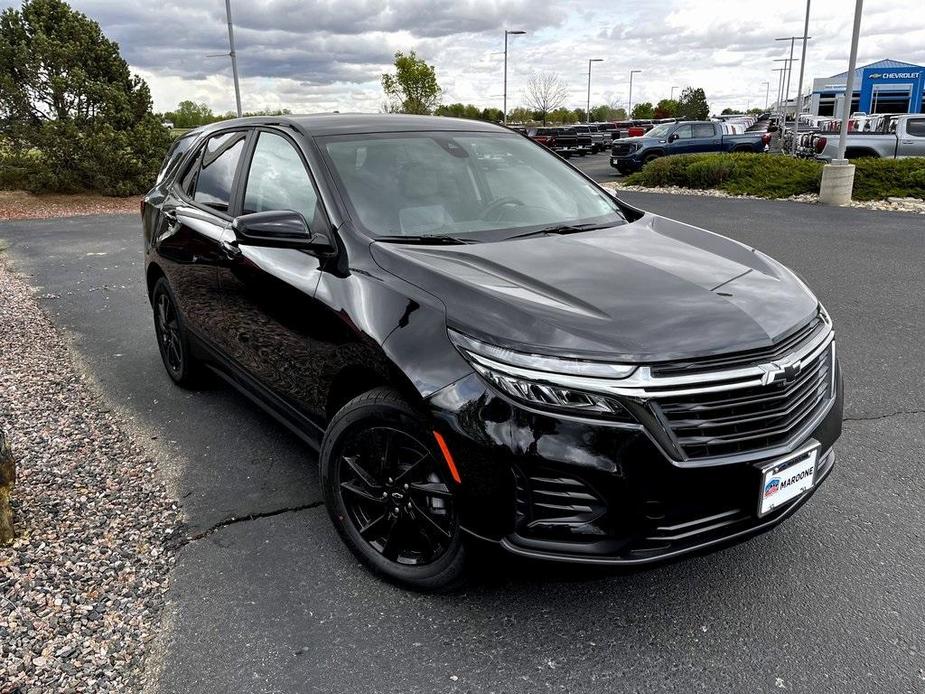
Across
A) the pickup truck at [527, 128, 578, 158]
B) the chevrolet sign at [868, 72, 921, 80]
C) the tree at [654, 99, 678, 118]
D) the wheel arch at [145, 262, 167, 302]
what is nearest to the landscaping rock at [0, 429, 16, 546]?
the wheel arch at [145, 262, 167, 302]

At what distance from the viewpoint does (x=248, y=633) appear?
2.68 meters

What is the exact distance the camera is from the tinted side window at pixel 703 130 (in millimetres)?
26125

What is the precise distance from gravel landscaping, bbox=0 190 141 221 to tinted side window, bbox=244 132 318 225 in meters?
15.3

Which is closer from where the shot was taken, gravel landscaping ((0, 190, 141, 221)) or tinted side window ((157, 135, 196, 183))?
tinted side window ((157, 135, 196, 183))

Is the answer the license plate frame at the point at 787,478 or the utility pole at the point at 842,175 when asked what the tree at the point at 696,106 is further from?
the license plate frame at the point at 787,478

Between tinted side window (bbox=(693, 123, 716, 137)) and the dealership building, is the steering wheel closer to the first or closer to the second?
tinted side window (bbox=(693, 123, 716, 137))

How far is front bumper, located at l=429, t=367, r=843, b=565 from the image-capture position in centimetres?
225

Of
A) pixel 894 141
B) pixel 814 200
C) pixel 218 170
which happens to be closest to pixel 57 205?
pixel 218 170

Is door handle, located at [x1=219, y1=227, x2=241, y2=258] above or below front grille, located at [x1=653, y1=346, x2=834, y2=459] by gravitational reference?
above

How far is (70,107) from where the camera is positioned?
62.3 feet

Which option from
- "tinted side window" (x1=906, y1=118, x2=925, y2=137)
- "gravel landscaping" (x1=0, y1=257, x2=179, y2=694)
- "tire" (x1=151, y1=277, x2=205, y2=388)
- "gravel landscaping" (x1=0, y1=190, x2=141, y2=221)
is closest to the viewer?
"gravel landscaping" (x1=0, y1=257, x2=179, y2=694)

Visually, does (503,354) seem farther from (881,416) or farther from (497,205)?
(881,416)

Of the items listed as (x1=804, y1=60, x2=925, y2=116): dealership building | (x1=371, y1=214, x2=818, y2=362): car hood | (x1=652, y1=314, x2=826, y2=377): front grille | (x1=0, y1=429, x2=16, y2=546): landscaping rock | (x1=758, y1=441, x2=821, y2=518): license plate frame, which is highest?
(x1=804, y1=60, x2=925, y2=116): dealership building

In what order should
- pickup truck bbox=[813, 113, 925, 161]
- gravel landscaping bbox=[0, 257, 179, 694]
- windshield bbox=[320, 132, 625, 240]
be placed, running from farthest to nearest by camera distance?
pickup truck bbox=[813, 113, 925, 161] → windshield bbox=[320, 132, 625, 240] → gravel landscaping bbox=[0, 257, 179, 694]
